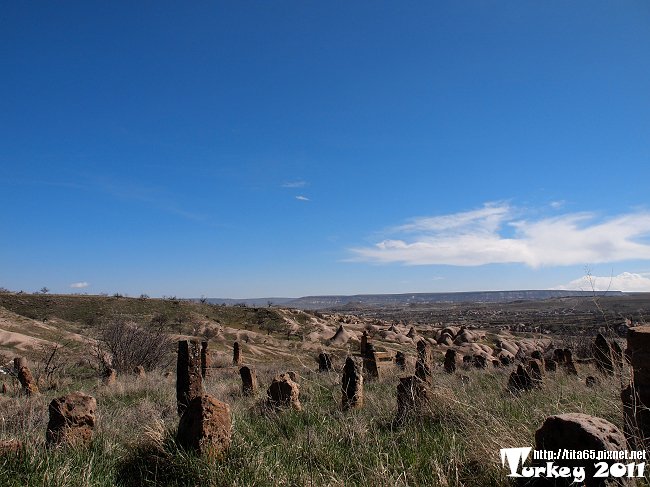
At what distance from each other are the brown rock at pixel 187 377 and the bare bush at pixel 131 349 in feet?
37.2

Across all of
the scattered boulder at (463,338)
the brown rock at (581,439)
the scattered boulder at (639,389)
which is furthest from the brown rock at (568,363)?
the scattered boulder at (463,338)

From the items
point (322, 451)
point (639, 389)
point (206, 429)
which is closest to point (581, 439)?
point (639, 389)

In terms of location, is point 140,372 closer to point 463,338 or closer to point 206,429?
point 206,429

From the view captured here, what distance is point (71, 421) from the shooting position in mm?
4988

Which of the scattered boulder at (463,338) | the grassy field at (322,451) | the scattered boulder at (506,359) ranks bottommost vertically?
the scattered boulder at (463,338)

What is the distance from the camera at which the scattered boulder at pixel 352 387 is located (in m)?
7.00

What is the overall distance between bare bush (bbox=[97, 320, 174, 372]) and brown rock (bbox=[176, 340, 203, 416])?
11.4 meters

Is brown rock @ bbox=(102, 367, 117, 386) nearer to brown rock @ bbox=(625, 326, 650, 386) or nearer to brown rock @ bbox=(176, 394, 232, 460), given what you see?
brown rock @ bbox=(176, 394, 232, 460)

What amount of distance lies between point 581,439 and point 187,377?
16.5 feet

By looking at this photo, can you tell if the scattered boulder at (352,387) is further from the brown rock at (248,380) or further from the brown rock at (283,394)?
the brown rock at (248,380)

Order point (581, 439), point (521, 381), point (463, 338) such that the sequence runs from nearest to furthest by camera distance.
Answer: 1. point (581, 439)
2. point (521, 381)
3. point (463, 338)

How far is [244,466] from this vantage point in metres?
3.81

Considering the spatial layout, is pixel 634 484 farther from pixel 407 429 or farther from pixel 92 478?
pixel 92 478

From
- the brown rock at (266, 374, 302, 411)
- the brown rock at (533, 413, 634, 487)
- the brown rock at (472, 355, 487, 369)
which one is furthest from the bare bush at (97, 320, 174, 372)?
the brown rock at (533, 413, 634, 487)
